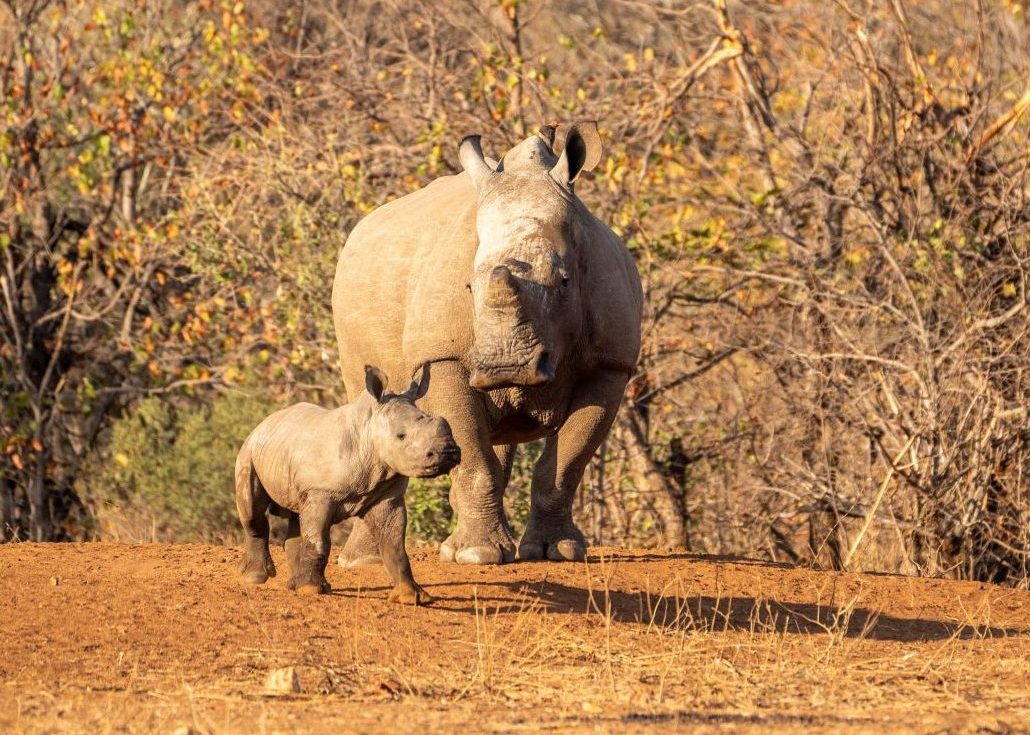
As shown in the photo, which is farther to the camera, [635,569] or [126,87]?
[126,87]

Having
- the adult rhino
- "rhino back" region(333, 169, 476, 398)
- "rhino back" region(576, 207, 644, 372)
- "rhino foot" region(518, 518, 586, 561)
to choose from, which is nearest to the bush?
"rhino back" region(333, 169, 476, 398)

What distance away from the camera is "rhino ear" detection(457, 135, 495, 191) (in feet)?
25.5

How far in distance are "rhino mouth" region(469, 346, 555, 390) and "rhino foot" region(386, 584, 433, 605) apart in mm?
889

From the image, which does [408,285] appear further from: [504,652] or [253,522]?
[504,652]

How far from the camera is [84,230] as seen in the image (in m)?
15.3

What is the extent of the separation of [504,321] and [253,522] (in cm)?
141

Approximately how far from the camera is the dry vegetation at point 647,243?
10.6m

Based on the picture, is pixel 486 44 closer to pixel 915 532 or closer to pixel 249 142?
pixel 249 142

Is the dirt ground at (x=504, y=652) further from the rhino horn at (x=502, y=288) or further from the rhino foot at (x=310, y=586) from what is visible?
the rhino horn at (x=502, y=288)

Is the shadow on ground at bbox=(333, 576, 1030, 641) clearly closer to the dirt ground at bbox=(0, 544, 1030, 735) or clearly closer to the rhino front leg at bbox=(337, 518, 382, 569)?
the dirt ground at bbox=(0, 544, 1030, 735)

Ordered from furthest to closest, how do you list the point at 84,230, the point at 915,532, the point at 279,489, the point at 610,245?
the point at 84,230, the point at 915,532, the point at 610,245, the point at 279,489

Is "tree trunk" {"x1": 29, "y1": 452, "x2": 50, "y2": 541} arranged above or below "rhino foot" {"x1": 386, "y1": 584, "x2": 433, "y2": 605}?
above

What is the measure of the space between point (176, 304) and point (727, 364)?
4637 millimetres

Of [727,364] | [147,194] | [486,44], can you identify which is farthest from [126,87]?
[727,364]
